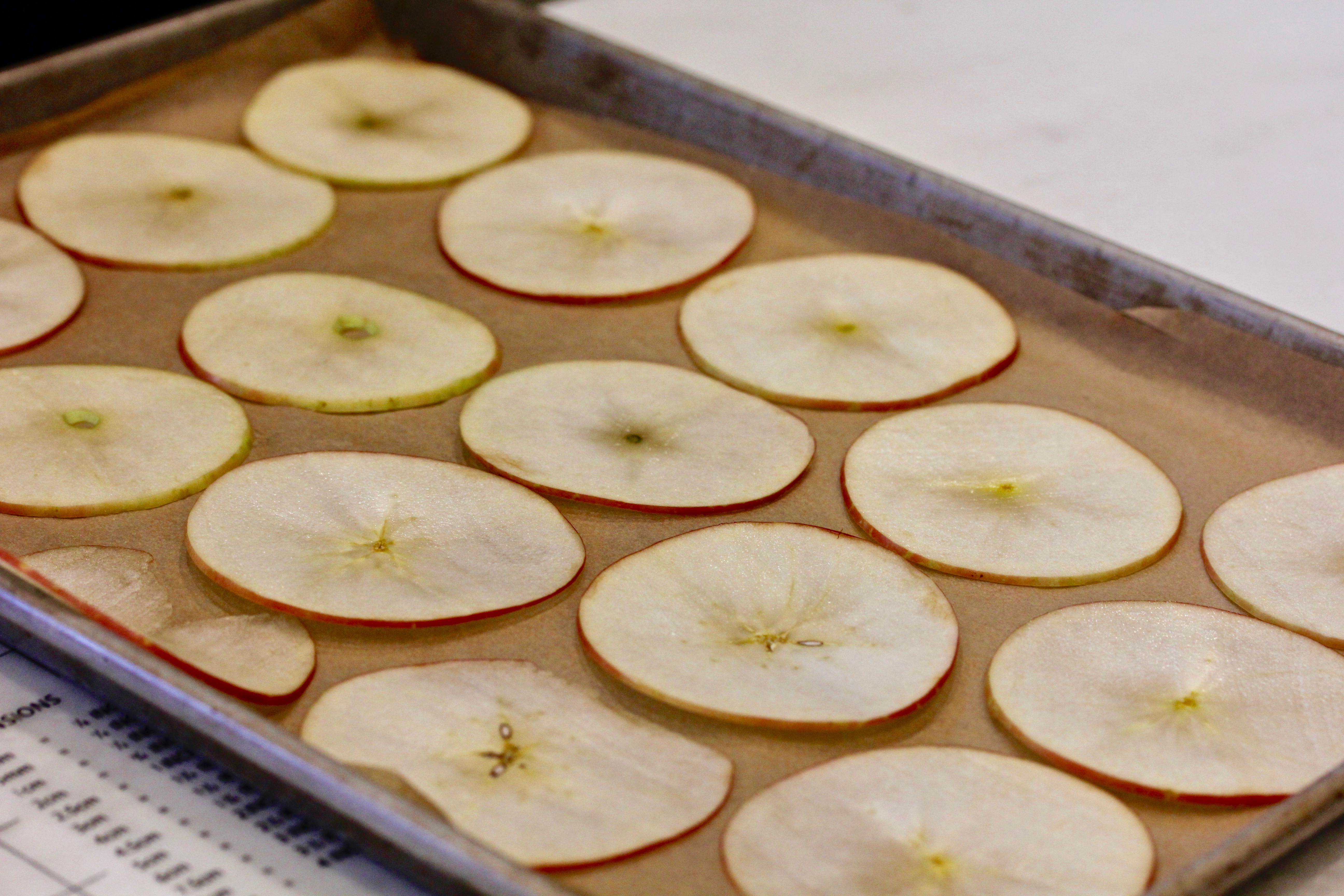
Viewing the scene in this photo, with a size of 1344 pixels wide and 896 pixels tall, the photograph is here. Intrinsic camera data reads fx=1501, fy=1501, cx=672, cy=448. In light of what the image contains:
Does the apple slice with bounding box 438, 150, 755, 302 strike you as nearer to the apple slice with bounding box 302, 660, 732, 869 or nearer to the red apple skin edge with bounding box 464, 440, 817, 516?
the red apple skin edge with bounding box 464, 440, 817, 516

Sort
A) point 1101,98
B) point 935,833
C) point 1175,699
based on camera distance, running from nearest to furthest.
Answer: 1. point 935,833
2. point 1175,699
3. point 1101,98

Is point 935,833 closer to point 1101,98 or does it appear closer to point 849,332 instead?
point 849,332

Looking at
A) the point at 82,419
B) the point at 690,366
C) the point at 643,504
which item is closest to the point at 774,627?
the point at 643,504

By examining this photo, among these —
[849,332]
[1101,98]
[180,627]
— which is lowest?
[180,627]

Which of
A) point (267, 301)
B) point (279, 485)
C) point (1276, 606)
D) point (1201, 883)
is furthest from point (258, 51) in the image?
point (1201, 883)

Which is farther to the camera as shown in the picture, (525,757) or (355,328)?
(355,328)

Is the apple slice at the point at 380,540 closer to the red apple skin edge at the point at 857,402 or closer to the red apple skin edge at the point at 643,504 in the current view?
the red apple skin edge at the point at 643,504
